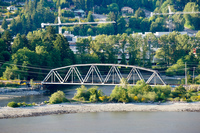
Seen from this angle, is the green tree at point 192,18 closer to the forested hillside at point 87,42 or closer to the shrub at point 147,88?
the forested hillside at point 87,42

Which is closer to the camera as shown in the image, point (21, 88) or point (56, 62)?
point (21, 88)

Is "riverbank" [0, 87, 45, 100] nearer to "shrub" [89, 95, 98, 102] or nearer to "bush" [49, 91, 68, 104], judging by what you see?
"bush" [49, 91, 68, 104]

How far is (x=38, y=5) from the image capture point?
131000 millimetres

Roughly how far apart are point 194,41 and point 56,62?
24448 millimetres

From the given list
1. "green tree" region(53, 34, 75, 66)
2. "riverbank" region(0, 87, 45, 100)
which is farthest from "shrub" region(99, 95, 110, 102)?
"green tree" region(53, 34, 75, 66)

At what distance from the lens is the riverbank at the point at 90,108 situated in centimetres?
5038

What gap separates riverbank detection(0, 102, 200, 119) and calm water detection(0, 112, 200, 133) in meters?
0.89

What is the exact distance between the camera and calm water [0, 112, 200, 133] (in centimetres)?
4534

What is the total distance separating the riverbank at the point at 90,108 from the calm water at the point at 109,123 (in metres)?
0.89

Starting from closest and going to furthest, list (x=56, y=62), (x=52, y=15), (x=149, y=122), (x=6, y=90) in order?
(x=149, y=122), (x=6, y=90), (x=56, y=62), (x=52, y=15)

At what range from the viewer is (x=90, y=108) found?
52312mm

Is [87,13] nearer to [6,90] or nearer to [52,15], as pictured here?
[52,15]

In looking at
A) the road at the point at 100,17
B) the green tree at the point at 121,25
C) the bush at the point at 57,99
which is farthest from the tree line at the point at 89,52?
the road at the point at 100,17

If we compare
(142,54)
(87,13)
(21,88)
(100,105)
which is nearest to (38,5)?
(87,13)
